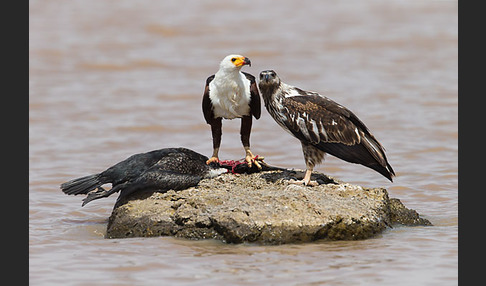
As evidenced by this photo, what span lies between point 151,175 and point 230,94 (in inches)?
44.7

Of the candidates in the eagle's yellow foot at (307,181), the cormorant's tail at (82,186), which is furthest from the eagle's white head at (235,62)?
the cormorant's tail at (82,186)

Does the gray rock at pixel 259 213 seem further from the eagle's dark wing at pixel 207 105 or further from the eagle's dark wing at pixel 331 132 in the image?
the eagle's dark wing at pixel 207 105

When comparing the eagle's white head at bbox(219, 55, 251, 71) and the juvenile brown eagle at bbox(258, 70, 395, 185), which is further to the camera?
the juvenile brown eagle at bbox(258, 70, 395, 185)

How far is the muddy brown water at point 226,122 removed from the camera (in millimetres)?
7004

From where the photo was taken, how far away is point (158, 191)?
8188 mm

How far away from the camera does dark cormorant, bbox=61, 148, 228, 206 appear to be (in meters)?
8.13

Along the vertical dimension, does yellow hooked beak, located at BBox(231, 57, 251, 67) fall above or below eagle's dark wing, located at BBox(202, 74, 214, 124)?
above

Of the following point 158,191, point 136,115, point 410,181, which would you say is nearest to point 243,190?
point 158,191

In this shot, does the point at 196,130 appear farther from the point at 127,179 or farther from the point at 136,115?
the point at 127,179

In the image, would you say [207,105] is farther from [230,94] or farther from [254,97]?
[254,97]

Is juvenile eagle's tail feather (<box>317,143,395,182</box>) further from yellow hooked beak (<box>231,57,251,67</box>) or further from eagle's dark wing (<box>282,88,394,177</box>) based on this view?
yellow hooked beak (<box>231,57,251,67</box>)

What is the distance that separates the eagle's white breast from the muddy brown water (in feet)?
5.07

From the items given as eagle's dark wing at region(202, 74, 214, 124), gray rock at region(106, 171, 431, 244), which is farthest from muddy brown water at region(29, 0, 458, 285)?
eagle's dark wing at region(202, 74, 214, 124)

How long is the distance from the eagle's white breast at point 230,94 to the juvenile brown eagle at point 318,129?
194 millimetres
